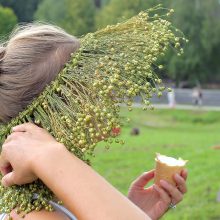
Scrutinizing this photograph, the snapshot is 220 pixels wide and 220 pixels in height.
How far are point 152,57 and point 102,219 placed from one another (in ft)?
2.14

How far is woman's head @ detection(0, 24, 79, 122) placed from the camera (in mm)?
2311

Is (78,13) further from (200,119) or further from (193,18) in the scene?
(200,119)

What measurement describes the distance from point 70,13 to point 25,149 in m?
43.2

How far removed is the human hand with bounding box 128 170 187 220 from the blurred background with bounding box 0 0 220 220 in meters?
0.34

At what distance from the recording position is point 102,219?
6.47 feet

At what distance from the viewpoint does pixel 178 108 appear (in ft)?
104

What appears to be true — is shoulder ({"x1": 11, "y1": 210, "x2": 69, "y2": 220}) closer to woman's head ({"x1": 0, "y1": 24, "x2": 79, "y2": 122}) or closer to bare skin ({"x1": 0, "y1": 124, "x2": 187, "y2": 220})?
bare skin ({"x1": 0, "y1": 124, "x2": 187, "y2": 220})

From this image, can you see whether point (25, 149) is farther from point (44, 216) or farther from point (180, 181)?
point (180, 181)

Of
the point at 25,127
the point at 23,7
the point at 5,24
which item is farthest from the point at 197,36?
the point at 25,127

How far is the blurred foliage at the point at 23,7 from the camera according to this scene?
4170 centimetres

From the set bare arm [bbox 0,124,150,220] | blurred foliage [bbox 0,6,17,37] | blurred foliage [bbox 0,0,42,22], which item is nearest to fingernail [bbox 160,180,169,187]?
bare arm [bbox 0,124,150,220]

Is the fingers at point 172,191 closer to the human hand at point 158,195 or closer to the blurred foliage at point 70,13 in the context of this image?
the human hand at point 158,195

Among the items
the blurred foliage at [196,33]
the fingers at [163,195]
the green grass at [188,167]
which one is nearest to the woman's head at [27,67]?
the fingers at [163,195]

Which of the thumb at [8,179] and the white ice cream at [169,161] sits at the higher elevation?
the thumb at [8,179]
